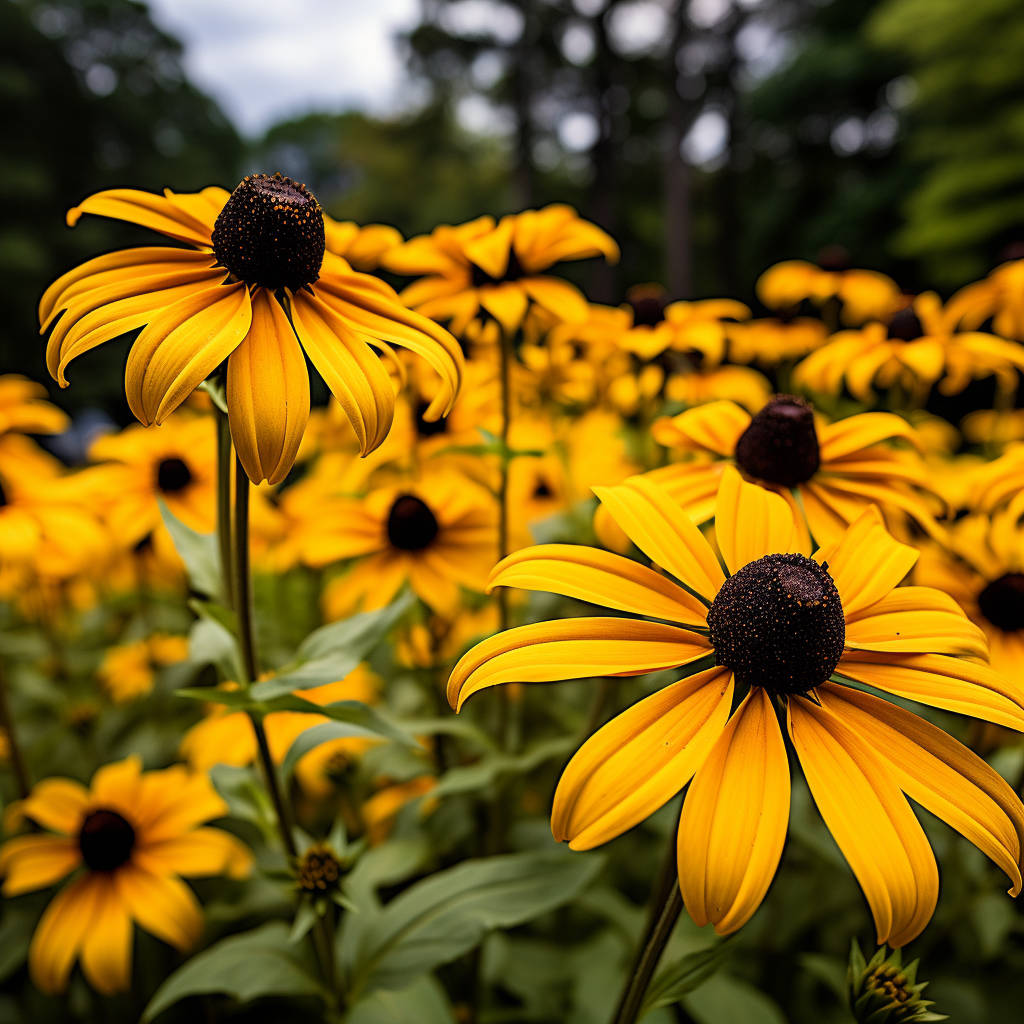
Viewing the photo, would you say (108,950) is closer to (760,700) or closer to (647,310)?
(760,700)

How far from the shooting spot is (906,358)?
172 centimetres

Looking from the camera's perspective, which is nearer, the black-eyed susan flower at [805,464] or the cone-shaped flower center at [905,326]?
the black-eyed susan flower at [805,464]

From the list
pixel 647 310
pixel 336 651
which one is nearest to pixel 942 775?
pixel 336 651

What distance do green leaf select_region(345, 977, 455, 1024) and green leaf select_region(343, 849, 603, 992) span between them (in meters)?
0.04

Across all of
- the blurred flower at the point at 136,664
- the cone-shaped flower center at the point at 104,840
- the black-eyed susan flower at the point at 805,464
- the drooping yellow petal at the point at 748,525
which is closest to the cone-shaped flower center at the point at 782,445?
the black-eyed susan flower at the point at 805,464

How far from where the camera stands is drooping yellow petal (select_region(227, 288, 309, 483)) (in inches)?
31.8

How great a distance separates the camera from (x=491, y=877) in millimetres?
1308

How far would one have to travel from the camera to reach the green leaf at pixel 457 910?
1.22 m

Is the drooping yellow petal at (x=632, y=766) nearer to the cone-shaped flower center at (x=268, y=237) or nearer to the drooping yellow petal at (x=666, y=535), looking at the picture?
the drooping yellow petal at (x=666, y=535)

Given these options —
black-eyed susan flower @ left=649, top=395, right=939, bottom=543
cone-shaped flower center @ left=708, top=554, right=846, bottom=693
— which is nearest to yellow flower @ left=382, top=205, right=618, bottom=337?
black-eyed susan flower @ left=649, top=395, right=939, bottom=543

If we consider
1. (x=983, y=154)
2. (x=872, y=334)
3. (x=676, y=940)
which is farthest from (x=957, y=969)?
(x=983, y=154)

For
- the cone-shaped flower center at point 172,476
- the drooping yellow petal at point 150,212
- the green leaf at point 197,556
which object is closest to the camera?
the drooping yellow petal at point 150,212

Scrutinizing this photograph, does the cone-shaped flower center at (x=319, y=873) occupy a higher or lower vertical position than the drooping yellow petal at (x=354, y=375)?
lower

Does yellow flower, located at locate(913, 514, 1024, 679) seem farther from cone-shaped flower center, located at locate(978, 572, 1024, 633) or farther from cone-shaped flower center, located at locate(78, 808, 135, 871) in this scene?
cone-shaped flower center, located at locate(78, 808, 135, 871)
